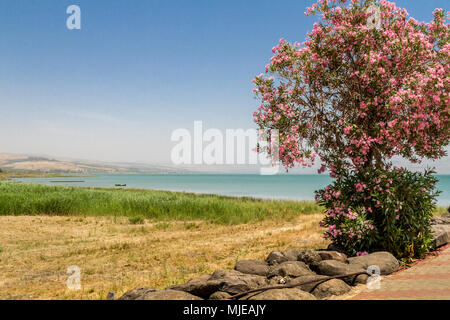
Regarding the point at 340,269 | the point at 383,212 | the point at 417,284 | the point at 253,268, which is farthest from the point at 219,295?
the point at 383,212

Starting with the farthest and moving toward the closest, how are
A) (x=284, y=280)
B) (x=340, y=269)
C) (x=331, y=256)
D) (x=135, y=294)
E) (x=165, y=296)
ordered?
(x=331, y=256)
(x=340, y=269)
(x=284, y=280)
(x=135, y=294)
(x=165, y=296)

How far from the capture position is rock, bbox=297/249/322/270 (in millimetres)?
6180

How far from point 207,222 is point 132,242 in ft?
18.1

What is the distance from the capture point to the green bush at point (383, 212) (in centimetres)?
698

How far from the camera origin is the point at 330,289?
4891 millimetres

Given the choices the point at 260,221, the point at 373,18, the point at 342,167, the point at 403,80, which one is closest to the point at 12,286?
the point at 342,167

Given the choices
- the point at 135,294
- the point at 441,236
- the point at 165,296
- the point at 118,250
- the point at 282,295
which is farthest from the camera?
the point at 118,250

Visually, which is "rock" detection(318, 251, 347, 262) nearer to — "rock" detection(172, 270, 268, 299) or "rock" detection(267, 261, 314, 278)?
"rock" detection(267, 261, 314, 278)

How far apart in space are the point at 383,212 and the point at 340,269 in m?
2.12

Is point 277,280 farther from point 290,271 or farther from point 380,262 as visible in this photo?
point 380,262

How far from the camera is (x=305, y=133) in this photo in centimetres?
782

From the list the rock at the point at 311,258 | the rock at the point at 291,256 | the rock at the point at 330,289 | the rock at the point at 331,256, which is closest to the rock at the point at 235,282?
the rock at the point at 330,289

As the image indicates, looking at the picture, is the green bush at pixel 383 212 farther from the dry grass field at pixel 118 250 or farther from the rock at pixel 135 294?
the rock at pixel 135 294
